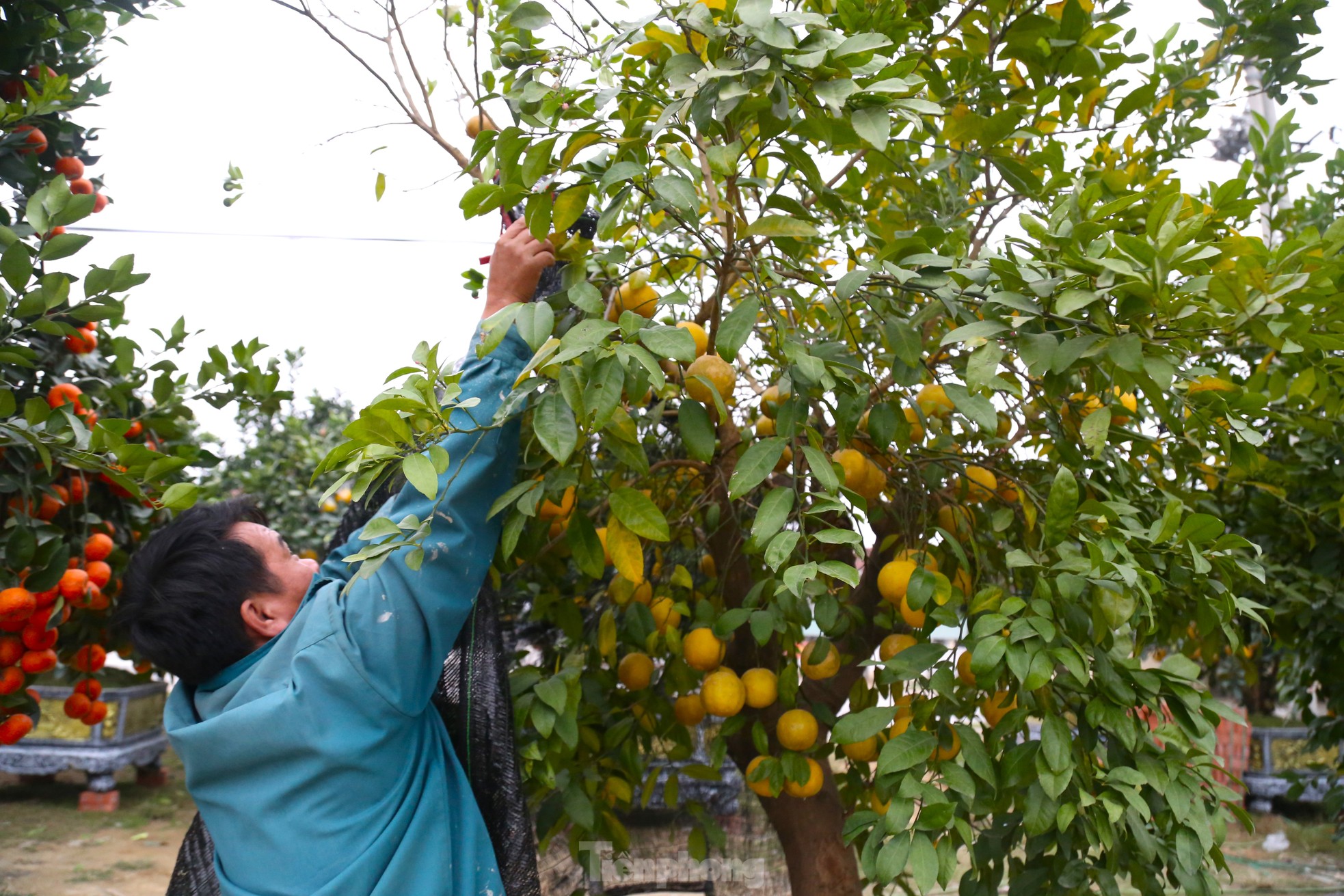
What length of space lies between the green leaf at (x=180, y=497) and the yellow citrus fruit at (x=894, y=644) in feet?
3.28

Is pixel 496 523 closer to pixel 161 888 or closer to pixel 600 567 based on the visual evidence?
pixel 600 567

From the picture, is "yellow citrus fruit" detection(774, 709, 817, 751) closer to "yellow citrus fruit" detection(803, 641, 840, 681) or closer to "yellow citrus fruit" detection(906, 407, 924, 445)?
"yellow citrus fruit" detection(803, 641, 840, 681)

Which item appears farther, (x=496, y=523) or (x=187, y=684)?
(x=187, y=684)

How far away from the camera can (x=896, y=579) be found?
1.32 m

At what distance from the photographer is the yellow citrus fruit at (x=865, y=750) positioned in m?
1.37

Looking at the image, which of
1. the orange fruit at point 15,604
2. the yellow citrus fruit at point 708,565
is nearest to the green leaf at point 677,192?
the yellow citrus fruit at point 708,565

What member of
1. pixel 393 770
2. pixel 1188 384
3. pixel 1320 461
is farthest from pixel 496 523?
pixel 1320 461

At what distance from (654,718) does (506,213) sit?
78 centimetres

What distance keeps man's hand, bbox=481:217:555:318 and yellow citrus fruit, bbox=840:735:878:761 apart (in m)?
0.75

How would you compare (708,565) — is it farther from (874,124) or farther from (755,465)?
(874,124)

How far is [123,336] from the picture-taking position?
1.86 metres

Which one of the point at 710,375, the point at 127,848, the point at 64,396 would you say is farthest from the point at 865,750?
the point at 127,848

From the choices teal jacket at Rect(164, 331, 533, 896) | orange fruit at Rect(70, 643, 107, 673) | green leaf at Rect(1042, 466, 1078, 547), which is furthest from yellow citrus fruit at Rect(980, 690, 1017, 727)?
orange fruit at Rect(70, 643, 107, 673)

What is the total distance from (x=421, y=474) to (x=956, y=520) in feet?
2.89
